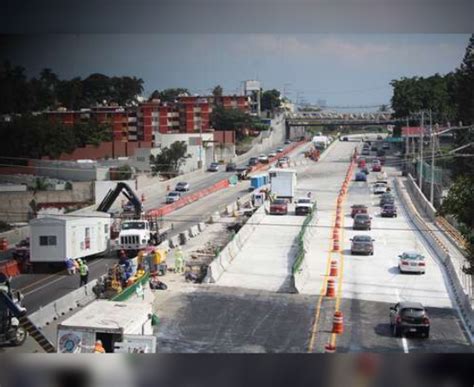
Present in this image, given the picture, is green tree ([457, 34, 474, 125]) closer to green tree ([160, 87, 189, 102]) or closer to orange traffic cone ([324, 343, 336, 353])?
orange traffic cone ([324, 343, 336, 353])

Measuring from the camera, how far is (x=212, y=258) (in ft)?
24.4

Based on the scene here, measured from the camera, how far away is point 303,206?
6.60 meters

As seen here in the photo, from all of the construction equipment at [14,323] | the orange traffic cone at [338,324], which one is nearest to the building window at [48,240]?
the construction equipment at [14,323]

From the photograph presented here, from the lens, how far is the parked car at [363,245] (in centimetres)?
628

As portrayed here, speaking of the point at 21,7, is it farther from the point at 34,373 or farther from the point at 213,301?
the point at 213,301

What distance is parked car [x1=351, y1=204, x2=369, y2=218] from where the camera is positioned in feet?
22.0

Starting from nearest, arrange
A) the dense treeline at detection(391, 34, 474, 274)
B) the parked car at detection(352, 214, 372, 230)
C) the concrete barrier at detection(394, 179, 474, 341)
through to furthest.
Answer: the dense treeline at detection(391, 34, 474, 274) → the concrete barrier at detection(394, 179, 474, 341) → the parked car at detection(352, 214, 372, 230)

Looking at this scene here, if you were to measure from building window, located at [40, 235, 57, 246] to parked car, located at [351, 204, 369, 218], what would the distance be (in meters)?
2.75

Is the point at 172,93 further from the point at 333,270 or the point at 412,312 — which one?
the point at 412,312

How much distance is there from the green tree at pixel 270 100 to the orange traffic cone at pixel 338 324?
1712 millimetres

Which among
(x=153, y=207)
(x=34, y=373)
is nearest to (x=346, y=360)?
(x=34, y=373)

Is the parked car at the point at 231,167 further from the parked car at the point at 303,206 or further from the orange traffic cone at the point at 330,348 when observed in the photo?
the orange traffic cone at the point at 330,348

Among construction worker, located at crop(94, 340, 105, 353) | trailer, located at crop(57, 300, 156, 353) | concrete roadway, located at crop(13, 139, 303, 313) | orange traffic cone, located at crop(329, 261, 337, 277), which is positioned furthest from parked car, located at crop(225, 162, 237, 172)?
construction worker, located at crop(94, 340, 105, 353)

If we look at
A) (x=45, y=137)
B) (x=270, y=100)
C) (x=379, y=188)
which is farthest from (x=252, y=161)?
(x=45, y=137)
